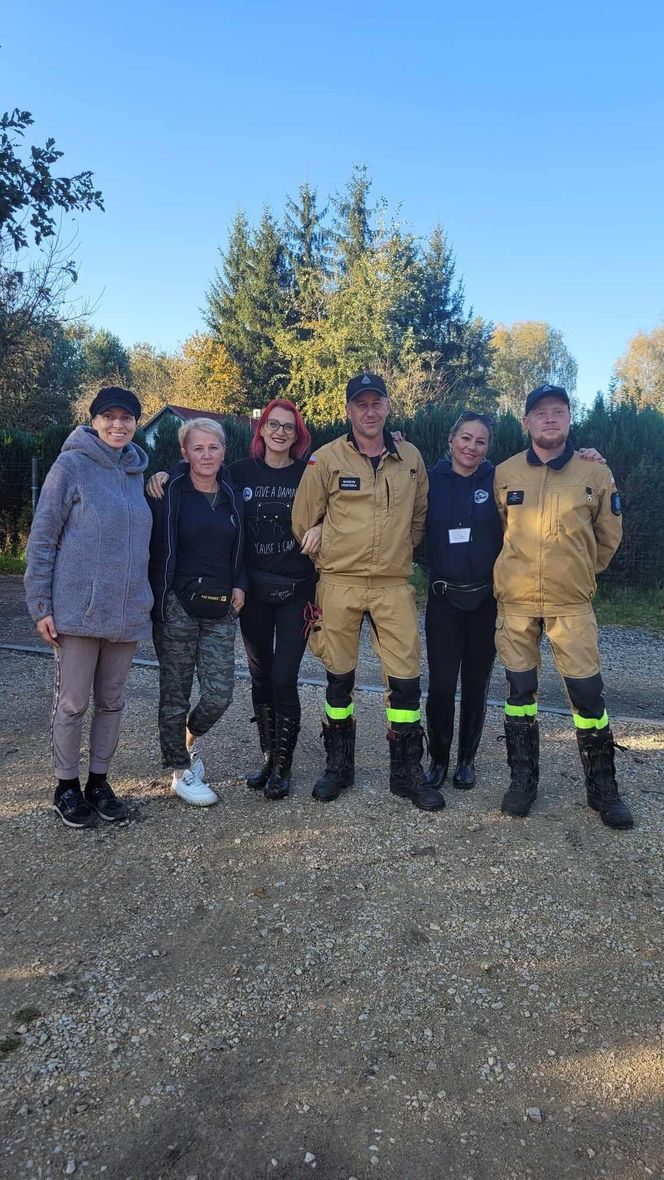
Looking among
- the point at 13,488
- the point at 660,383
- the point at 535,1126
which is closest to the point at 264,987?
the point at 535,1126

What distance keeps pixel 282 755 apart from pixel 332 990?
5.10ft

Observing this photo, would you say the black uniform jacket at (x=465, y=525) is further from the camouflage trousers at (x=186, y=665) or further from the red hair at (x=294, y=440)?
the camouflage trousers at (x=186, y=665)

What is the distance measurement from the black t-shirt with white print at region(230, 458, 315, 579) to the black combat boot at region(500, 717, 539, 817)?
4.53 ft

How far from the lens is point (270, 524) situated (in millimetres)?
3789

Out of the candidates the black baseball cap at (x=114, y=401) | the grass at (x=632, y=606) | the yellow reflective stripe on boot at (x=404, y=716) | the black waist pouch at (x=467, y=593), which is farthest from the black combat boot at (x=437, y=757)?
the grass at (x=632, y=606)

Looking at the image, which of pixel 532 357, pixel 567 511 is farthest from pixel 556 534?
pixel 532 357

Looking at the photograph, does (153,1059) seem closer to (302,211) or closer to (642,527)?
(642,527)

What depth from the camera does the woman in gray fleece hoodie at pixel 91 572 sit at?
327 centimetres

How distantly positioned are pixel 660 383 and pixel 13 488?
4086cm

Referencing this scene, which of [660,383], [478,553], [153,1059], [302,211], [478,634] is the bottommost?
[153,1059]

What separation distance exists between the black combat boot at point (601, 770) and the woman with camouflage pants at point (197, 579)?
1861 millimetres

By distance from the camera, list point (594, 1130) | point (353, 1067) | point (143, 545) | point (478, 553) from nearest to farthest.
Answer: point (594, 1130)
point (353, 1067)
point (143, 545)
point (478, 553)

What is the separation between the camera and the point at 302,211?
120 feet

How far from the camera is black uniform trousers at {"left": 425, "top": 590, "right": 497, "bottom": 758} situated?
3.94 meters
